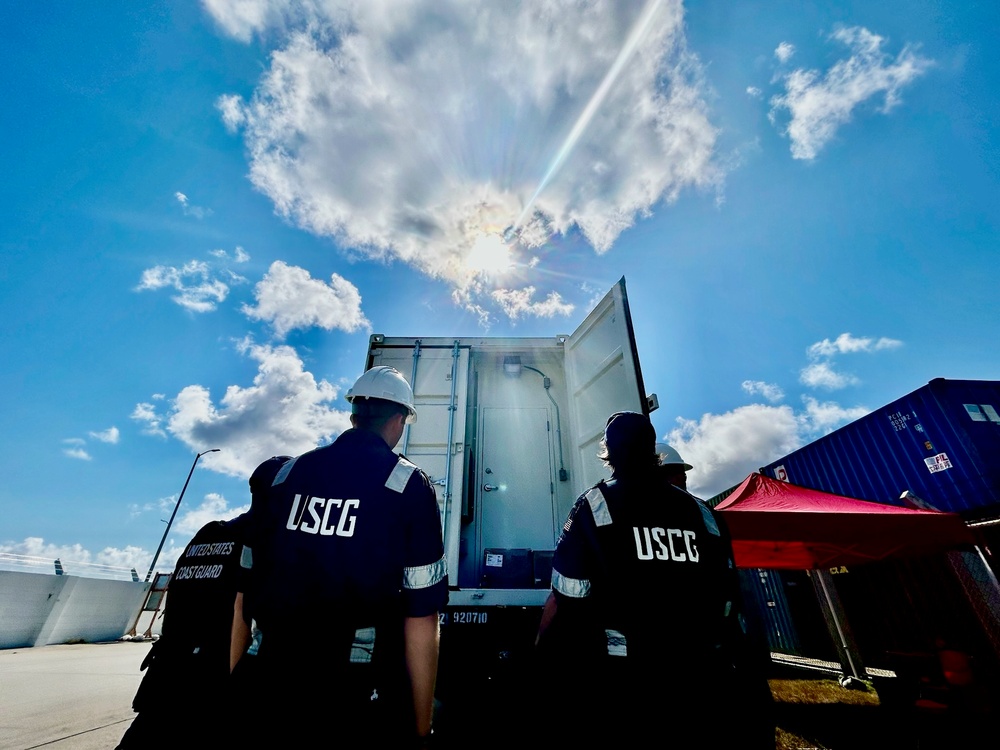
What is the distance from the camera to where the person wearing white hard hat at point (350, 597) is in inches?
53.1

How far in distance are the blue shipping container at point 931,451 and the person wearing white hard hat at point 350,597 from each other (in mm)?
12050

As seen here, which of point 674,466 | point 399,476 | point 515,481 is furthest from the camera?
point 515,481

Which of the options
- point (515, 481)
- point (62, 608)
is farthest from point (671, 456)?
point (62, 608)

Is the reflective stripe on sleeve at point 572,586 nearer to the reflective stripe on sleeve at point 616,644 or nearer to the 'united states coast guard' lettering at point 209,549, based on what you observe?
the reflective stripe on sleeve at point 616,644

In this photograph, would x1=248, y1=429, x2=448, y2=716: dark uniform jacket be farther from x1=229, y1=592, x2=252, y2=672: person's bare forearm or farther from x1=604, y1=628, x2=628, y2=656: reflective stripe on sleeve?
x1=604, y1=628, x2=628, y2=656: reflective stripe on sleeve

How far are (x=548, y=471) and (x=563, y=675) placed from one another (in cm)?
287

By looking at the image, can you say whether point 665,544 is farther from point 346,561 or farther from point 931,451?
point 931,451

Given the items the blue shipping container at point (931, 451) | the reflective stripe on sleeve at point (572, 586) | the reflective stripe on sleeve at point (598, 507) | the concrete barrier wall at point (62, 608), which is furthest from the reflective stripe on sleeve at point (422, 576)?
the concrete barrier wall at point (62, 608)

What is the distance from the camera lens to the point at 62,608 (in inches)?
464

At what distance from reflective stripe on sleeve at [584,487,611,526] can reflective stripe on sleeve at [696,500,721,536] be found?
523mm

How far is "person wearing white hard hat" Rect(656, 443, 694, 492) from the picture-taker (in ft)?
11.3

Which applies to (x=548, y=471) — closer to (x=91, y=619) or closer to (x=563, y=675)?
(x=563, y=675)

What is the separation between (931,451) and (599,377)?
34.4ft

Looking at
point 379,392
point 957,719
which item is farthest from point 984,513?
point 379,392
